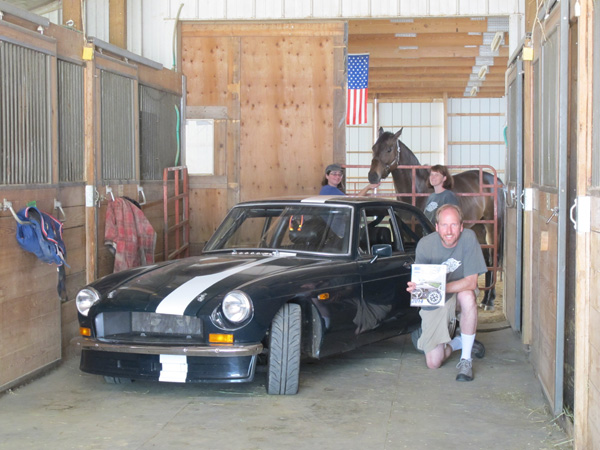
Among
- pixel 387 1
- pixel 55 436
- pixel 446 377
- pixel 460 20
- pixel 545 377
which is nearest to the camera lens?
pixel 55 436

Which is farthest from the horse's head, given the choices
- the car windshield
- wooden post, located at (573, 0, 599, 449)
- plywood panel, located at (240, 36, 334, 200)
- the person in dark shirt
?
wooden post, located at (573, 0, 599, 449)

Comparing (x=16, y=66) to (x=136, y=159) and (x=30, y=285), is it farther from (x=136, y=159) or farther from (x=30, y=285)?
(x=136, y=159)

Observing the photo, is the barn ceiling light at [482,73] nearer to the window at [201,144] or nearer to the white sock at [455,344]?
the window at [201,144]

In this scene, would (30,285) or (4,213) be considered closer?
(4,213)

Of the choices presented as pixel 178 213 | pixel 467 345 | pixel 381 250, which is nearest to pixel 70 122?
pixel 381 250

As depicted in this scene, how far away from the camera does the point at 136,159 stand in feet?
27.7

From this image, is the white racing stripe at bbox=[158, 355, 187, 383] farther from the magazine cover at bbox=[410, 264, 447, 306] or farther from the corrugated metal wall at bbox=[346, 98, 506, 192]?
the corrugated metal wall at bbox=[346, 98, 506, 192]

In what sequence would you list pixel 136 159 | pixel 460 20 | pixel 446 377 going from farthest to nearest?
pixel 460 20 → pixel 136 159 → pixel 446 377

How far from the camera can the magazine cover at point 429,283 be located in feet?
19.4

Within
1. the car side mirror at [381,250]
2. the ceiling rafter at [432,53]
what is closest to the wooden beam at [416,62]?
the ceiling rafter at [432,53]

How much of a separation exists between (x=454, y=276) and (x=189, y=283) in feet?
6.65

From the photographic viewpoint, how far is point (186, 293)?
538 cm

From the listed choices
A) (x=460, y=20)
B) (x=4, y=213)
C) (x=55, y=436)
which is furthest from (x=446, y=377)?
(x=460, y=20)

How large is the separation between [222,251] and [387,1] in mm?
4696
